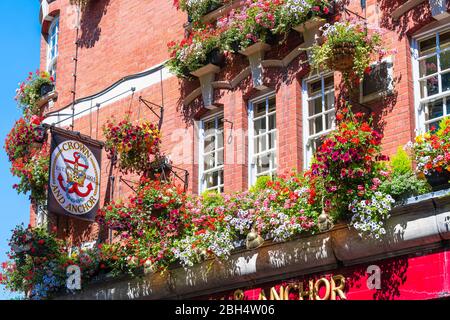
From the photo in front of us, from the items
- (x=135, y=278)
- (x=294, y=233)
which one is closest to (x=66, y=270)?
(x=135, y=278)

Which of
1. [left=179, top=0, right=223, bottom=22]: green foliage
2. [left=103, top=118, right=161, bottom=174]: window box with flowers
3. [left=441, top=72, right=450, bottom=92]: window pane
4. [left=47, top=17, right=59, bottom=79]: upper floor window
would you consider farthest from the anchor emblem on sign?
[left=441, top=72, right=450, bottom=92]: window pane

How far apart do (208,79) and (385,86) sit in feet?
13.1

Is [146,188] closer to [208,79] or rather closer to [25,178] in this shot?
[208,79]

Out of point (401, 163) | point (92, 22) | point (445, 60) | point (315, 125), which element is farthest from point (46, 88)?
point (401, 163)

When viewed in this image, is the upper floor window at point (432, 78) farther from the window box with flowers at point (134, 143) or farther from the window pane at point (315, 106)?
the window box with flowers at point (134, 143)

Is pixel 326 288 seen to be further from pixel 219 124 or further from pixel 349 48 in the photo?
pixel 219 124

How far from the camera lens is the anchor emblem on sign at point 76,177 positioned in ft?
62.3

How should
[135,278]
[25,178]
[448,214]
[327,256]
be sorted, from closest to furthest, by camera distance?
[448,214]
[327,256]
[135,278]
[25,178]

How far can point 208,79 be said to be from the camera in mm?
18719

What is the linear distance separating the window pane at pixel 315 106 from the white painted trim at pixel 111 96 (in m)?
3.52

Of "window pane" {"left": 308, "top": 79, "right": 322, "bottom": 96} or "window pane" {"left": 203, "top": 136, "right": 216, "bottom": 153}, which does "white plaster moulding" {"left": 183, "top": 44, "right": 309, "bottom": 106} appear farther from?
"window pane" {"left": 203, "top": 136, "right": 216, "bottom": 153}

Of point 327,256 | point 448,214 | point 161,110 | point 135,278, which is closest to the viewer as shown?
point 448,214

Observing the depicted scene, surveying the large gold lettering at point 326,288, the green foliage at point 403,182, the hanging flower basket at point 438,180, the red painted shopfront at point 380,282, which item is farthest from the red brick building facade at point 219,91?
the large gold lettering at point 326,288

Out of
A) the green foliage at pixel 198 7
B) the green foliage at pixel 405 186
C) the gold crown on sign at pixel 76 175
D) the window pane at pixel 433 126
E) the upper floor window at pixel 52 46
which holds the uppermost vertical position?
the upper floor window at pixel 52 46
